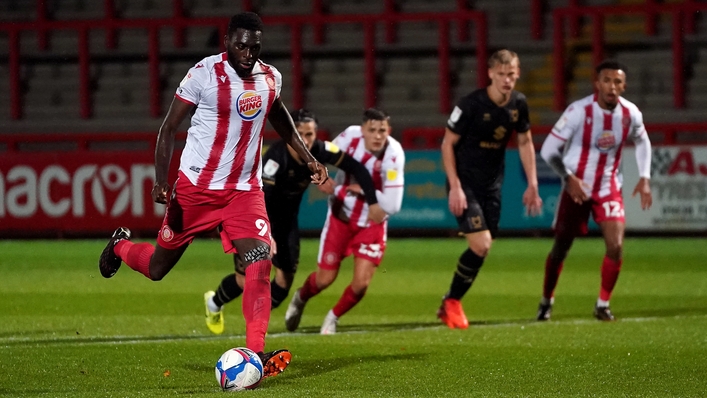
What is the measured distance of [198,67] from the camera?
5.95m

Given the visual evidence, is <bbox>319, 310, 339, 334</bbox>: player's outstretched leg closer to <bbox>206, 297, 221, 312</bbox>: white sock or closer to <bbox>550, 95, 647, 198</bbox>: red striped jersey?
<bbox>206, 297, 221, 312</bbox>: white sock

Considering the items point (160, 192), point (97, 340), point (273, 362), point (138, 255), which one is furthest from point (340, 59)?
point (273, 362)

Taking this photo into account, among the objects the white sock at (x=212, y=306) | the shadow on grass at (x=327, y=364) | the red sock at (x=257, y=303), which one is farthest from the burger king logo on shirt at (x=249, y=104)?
the white sock at (x=212, y=306)

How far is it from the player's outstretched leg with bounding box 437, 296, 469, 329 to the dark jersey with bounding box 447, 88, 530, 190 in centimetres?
85

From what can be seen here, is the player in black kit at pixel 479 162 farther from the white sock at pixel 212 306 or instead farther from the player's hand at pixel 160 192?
the player's hand at pixel 160 192

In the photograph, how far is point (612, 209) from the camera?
8.75 m

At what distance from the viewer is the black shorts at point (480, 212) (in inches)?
327

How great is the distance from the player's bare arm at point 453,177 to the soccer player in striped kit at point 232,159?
209cm

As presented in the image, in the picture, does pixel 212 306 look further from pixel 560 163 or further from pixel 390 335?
pixel 560 163

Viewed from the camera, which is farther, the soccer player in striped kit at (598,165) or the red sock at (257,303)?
the soccer player in striped kit at (598,165)

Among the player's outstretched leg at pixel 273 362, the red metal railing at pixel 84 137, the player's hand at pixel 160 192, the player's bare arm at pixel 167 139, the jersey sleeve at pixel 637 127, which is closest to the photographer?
the player's outstretched leg at pixel 273 362

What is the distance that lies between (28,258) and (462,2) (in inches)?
357

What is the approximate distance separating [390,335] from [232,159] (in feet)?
7.43

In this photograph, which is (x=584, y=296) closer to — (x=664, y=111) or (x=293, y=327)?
(x=293, y=327)
